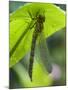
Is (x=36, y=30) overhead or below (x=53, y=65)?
overhead

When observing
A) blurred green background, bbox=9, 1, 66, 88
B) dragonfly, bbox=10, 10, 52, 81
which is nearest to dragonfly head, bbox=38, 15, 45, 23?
dragonfly, bbox=10, 10, 52, 81

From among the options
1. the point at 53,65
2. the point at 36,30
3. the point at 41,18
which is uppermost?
the point at 41,18

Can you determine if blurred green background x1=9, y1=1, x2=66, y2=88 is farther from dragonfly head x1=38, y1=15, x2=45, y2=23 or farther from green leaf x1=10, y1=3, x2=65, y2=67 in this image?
dragonfly head x1=38, y1=15, x2=45, y2=23

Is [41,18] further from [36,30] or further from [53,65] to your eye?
[53,65]

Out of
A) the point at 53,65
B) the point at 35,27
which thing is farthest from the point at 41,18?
the point at 53,65

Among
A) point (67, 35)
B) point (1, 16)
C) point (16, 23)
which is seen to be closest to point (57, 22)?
point (67, 35)

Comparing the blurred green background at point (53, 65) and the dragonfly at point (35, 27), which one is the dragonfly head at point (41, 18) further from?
the blurred green background at point (53, 65)
